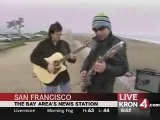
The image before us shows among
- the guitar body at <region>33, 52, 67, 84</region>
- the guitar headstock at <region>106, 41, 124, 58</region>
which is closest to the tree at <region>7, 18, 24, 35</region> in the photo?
the guitar body at <region>33, 52, 67, 84</region>

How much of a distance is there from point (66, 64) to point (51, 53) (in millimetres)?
173

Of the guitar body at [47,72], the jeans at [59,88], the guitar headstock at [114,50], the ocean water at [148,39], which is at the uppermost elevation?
the ocean water at [148,39]

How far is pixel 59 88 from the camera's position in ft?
13.2

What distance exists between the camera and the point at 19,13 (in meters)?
3.97

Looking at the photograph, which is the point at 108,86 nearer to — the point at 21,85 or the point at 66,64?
the point at 66,64

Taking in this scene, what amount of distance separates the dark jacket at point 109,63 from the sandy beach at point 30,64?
0.16ft

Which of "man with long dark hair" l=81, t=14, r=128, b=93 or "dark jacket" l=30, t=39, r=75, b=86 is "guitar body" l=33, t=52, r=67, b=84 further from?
"man with long dark hair" l=81, t=14, r=128, b=93

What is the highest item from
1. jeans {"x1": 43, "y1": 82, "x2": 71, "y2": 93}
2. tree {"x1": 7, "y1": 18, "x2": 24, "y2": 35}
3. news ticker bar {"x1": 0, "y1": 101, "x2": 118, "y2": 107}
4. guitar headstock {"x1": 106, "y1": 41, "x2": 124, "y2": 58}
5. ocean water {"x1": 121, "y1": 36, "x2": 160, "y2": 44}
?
tree {"x1": 7, "y1": 18, "x2": 24, "y2": 35}

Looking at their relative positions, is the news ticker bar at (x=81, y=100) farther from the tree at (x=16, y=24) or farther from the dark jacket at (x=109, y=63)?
the tree at (x=16, y=24)

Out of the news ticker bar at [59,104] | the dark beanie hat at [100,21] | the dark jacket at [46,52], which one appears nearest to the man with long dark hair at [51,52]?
the dark jacket at [46,52]

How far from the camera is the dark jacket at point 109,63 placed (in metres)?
3.96

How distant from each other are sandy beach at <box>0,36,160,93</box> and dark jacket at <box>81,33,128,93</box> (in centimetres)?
5

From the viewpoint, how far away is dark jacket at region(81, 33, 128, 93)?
13.0ft

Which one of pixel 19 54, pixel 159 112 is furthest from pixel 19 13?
pixel 159 112
